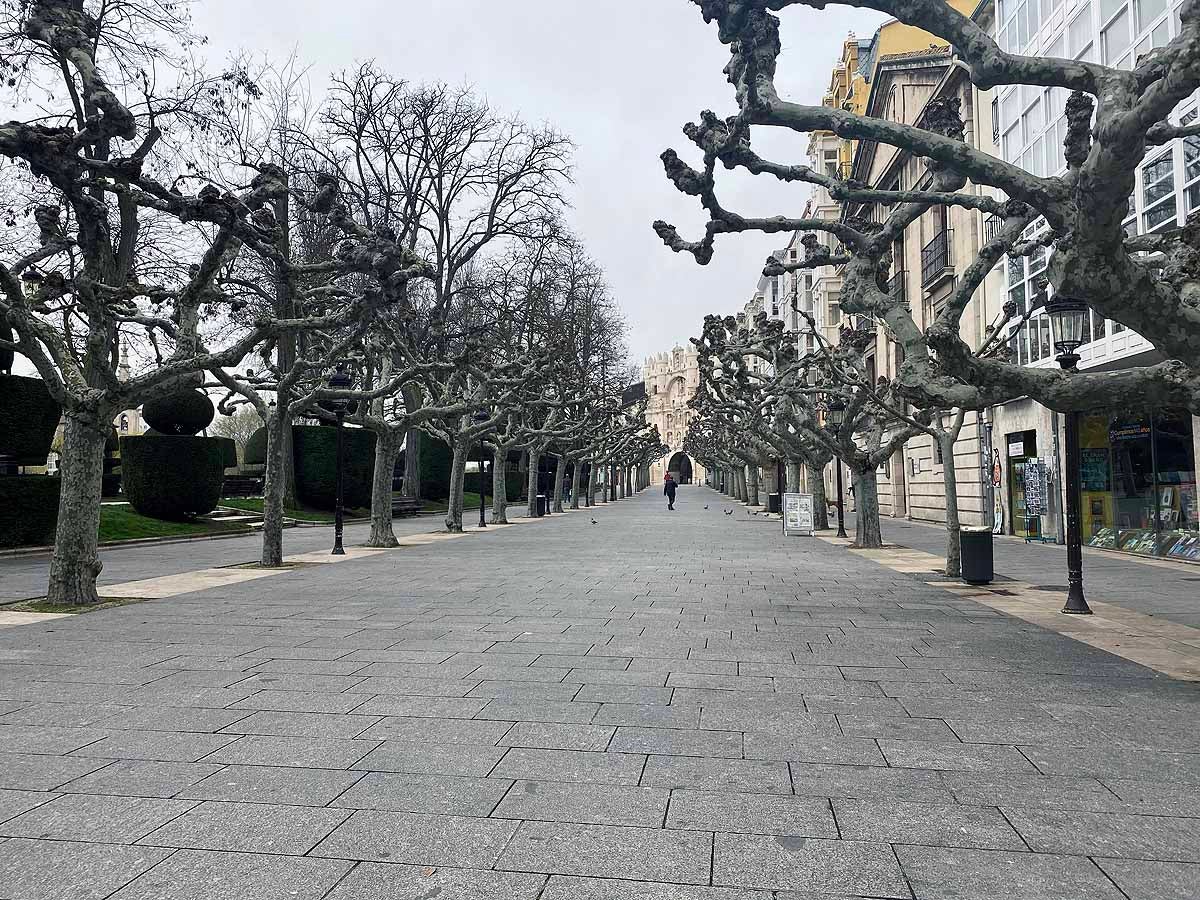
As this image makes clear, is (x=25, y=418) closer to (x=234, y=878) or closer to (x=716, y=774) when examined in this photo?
(x=234, y=878)

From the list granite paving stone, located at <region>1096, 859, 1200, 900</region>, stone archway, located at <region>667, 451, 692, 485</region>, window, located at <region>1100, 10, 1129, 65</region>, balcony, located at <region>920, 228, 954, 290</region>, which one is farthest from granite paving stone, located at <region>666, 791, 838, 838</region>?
stone archway, located at <region>667, 451, 692, 485</region>

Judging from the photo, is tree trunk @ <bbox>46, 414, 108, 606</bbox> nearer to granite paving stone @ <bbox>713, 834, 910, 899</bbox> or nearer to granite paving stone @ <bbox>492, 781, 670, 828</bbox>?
granite paving stone @ <bbox>492, 781, 670, 828</bbox>

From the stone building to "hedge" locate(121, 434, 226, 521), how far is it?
5028 inches

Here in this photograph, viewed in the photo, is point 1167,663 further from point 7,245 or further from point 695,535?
point 7,245

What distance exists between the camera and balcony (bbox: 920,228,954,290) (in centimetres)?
2747

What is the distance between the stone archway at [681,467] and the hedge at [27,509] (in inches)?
5403

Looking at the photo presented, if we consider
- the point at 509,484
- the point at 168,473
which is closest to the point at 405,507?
the point at 168,473

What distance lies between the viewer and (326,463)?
32.8m

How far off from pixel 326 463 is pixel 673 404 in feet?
440

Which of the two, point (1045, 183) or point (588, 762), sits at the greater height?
point (1045, 183)

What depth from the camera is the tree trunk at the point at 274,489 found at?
15914 mm

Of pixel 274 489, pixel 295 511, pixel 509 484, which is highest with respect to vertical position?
pixel 509 484

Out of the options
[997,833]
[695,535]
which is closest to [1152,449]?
[695,535]

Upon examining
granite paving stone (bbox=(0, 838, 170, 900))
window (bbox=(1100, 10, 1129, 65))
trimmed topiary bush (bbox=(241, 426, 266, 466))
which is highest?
window (bbox=(1100, 10, 1129, 65))
